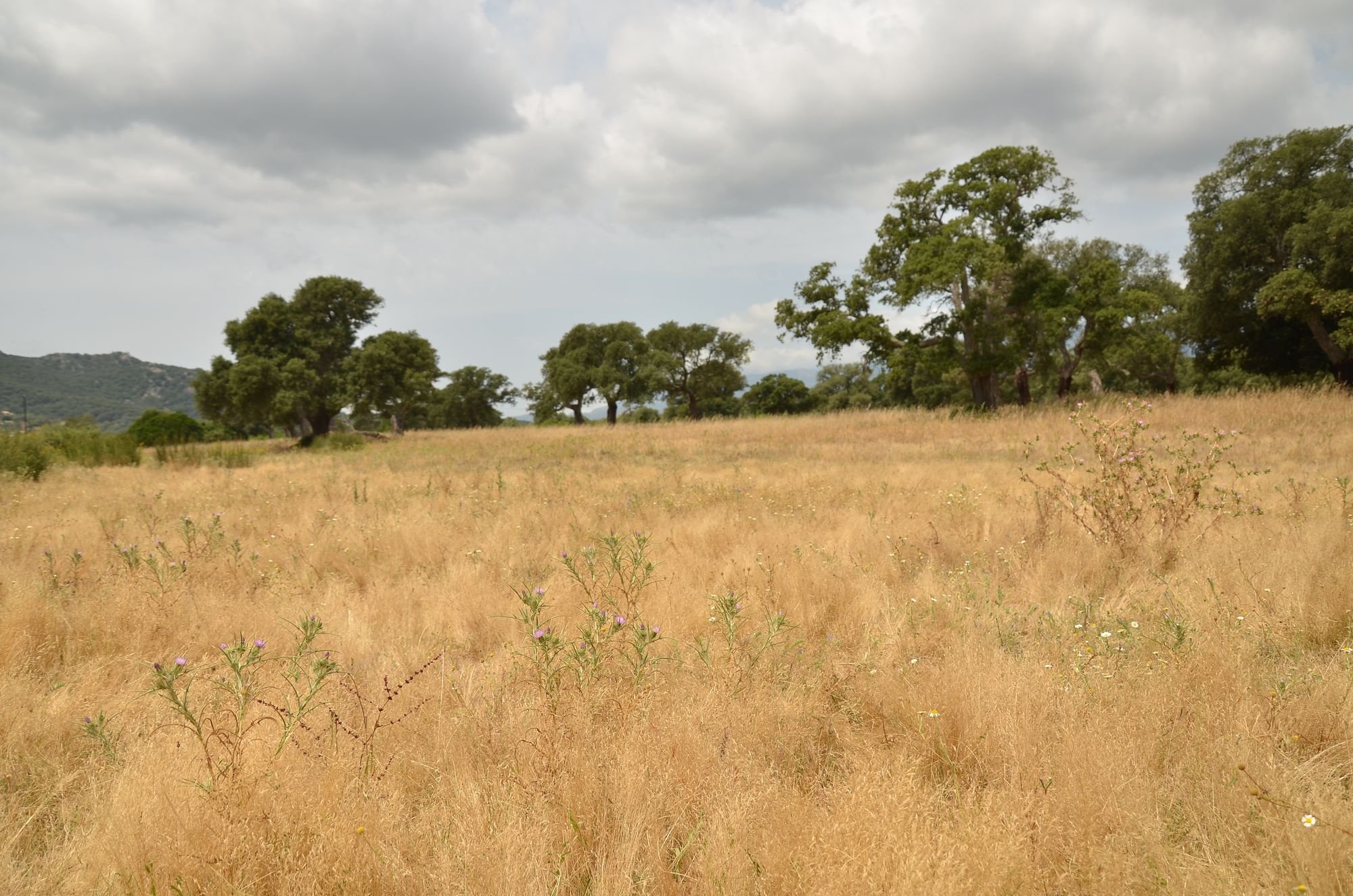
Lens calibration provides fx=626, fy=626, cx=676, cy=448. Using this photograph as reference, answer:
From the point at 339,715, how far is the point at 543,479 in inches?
305

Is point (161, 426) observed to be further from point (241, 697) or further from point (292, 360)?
point (241, 697)

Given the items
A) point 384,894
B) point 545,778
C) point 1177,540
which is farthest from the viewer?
point 1177,540

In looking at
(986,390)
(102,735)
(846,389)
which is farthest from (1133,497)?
(846,389)

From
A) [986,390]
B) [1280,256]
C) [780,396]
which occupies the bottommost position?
[986,390]

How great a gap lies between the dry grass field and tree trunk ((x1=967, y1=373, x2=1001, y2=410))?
19715mm

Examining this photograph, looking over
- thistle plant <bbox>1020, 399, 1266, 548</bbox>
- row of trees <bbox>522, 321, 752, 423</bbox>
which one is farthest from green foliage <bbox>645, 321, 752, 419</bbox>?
thistle plant <bbox>1020, 399, 1266, 548</bbox>

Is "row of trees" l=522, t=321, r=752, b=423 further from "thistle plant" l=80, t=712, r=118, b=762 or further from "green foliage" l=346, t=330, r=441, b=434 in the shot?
"thistle plant" l=80, t=712, r=118, b=762

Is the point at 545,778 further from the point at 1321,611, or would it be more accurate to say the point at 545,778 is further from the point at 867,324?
the point at 867,324

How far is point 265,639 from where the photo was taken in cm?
389

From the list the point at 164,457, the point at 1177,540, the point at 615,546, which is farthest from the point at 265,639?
the point at 164,457

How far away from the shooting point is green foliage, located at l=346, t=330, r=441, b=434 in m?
29.4

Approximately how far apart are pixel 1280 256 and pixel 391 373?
36.5m

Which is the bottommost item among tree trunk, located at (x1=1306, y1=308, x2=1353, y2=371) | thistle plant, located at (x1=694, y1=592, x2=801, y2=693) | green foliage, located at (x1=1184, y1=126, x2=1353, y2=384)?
thistle plant, located at (x1=694, y1=592, x2=801, y2=693)

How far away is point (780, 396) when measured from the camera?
7181cm
